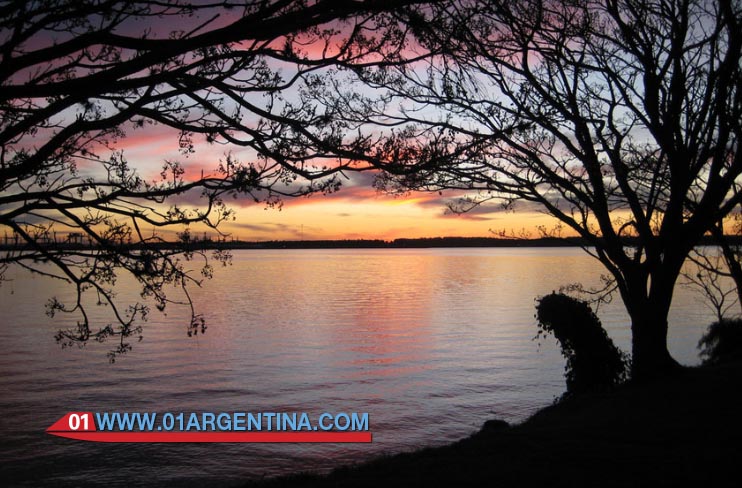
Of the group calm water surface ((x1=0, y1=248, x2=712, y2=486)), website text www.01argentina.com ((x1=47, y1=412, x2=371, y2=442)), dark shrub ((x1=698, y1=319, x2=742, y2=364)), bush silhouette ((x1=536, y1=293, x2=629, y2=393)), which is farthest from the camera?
dark shrub ((x1=698, y1=319, x2=742, y2=364))

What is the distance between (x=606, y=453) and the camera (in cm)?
785

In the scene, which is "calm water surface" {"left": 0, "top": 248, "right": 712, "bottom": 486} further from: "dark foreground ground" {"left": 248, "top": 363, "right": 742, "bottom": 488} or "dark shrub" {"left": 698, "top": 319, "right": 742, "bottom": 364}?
"dark foreground ground" {"left": 248, "top": 363, "right": 742, "bottom": 488}

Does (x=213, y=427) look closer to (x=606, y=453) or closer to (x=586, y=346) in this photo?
(x=586, y=346)

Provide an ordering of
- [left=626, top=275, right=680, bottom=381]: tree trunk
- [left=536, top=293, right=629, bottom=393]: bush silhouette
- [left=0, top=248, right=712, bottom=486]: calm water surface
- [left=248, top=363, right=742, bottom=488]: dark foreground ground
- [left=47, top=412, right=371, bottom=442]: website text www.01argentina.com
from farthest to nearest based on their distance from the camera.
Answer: [left=47, top=412, right=371, bottom=442]: website text www.01argentina.com
[left=536, top=293, right=629, bottom=393]: bush silhouette
[left=0, top=248, right=712, bottom=486]: calm water surface
[left=626, top=275, right=680, bottom=381]: tree trunk
[left=248, top=363, right=742, bottom=488]: dark foreground ground

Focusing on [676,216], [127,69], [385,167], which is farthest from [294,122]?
[676,216]

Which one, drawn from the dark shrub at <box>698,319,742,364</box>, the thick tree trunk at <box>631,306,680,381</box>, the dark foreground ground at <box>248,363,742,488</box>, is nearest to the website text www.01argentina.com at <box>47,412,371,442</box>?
the thick tree trunk at <box>631,306,680,381</box>

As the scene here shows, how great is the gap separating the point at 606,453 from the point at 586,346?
8.60 meters

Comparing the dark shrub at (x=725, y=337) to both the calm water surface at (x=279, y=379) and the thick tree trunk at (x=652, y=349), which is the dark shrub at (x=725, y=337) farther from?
the thick tree trunk at (x=652, y=349)

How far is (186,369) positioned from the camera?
1025 inches

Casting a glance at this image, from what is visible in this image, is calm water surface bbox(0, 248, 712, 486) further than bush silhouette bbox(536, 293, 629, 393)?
No

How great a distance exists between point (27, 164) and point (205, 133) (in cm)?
237

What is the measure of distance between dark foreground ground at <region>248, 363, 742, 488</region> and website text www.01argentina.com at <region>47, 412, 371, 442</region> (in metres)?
7.64

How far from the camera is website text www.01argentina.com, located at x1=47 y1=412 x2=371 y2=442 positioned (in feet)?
56.0

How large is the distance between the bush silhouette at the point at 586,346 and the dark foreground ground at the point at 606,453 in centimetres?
452
